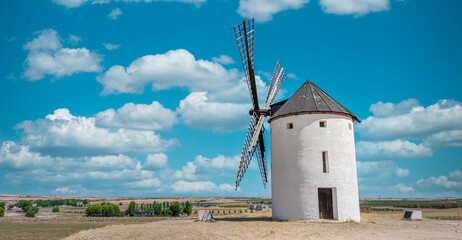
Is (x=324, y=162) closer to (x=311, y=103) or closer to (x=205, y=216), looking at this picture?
(x=311, y=103)

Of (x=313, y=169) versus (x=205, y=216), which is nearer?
(x=313, y=169)

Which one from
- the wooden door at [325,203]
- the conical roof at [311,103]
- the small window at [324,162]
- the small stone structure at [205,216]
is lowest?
the small stone structure at [205,216]

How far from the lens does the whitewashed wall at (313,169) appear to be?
65.3 ft

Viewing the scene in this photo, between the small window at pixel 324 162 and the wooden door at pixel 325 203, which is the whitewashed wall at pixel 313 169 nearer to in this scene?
the small window at pixel 324 162

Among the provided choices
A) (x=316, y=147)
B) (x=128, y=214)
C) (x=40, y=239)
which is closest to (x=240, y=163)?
(x=316, y=147)

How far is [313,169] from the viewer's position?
20.1 meters

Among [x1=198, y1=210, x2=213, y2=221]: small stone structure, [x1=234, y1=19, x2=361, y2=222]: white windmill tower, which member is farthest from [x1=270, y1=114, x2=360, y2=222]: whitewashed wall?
[x1=198, y1=210, x2=213, y2=221]: small stone structure

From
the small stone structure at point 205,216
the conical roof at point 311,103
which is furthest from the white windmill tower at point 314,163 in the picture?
the small stone structure at point 205,216

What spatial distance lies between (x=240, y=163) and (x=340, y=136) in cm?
710

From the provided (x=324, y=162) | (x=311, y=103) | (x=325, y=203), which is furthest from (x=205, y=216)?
(x=311, y=103)

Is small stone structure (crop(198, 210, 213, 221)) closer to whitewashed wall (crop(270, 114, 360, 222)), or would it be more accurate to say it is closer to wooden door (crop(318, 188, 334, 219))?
whitewashed wall (crop(270, 114, 360, 222))

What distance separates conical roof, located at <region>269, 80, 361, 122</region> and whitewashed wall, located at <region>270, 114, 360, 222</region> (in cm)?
37

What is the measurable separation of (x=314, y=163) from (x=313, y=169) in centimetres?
36

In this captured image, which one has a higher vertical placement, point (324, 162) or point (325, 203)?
point (324, 162)
